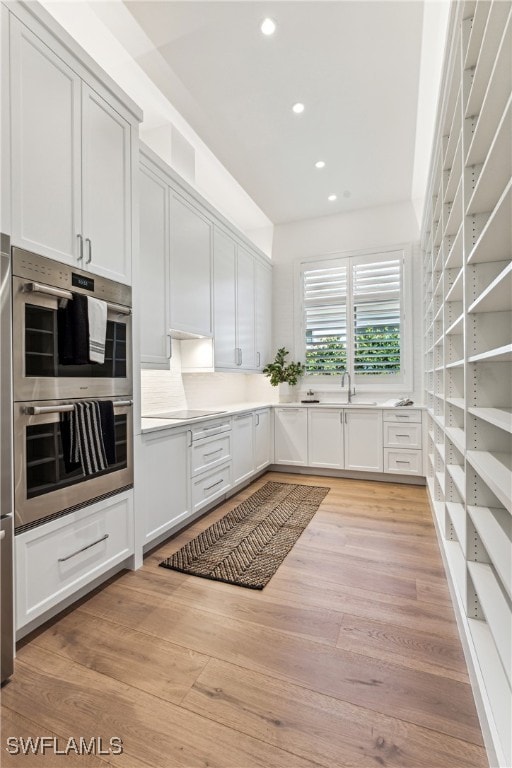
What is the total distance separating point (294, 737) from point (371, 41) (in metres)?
3.60

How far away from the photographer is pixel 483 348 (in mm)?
1535

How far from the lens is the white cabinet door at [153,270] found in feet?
8.32

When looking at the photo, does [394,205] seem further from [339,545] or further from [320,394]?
[339,545]

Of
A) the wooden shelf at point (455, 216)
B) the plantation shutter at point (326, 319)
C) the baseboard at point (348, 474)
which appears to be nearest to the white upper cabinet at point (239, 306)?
the plantation shutter at point (326, 319)

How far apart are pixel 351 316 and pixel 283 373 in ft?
3.74

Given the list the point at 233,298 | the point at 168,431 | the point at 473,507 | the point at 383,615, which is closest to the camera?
the point at 473,507

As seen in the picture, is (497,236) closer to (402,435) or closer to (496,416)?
(496,416)

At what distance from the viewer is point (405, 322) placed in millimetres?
4488

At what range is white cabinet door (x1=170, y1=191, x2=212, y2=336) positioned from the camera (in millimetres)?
2938

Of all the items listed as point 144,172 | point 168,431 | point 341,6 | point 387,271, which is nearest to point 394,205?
point 387,271

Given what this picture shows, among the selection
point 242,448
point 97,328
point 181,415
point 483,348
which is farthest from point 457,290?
point 242,448

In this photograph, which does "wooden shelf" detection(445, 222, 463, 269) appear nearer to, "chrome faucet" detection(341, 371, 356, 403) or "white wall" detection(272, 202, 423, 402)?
"white wall" detection(272, 202, 423, 402)

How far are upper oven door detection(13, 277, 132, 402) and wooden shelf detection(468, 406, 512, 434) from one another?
5.73 feet

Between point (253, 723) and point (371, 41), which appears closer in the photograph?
point (253, 723)
